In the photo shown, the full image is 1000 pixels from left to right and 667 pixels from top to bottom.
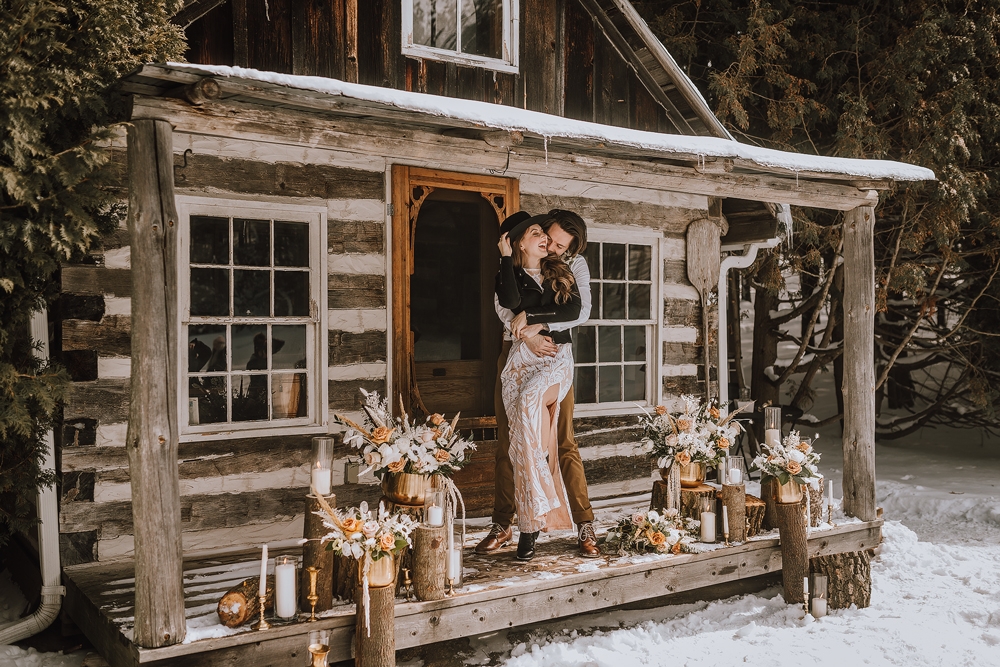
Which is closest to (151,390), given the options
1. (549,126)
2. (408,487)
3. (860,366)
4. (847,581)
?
(408,487)

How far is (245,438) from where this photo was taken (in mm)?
5527

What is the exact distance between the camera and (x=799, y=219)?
998 centimetres

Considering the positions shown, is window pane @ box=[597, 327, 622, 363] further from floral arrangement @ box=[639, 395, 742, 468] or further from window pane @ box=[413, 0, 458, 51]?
window pane @ box=[413, 0, 458, 51]

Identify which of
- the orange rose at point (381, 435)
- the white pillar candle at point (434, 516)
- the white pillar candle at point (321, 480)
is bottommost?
the white pillar candle at point (434, 516)

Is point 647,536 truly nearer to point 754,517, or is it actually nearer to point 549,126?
point 754,517

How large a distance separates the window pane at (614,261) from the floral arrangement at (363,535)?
4.08m

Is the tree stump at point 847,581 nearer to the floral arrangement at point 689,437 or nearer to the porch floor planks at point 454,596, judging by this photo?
the porch floor planks at point 454,596

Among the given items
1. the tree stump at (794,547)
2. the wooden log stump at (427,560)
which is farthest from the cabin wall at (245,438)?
the tree stump at (794,547)

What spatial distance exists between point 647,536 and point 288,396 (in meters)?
2.82

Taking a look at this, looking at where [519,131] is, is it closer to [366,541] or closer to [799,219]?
[366,541]

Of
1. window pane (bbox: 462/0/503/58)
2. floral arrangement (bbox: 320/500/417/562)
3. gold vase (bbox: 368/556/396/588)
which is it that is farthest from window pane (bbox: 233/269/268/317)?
window pane (bbox: 462/0/503/58)

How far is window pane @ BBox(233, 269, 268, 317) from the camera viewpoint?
5.53 m

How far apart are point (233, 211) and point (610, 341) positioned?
3.76 metres

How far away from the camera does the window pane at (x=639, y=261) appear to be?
297 inches
